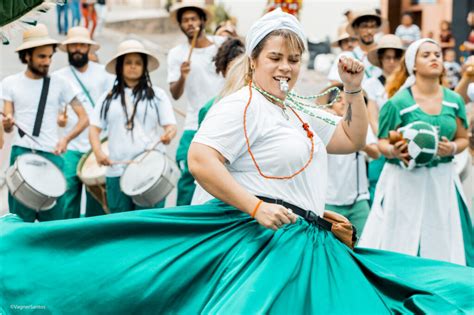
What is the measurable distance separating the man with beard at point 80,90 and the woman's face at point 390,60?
8.90ft

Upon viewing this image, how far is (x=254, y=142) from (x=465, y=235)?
12.5ft

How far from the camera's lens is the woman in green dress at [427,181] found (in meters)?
7.85

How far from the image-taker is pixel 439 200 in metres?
7.93

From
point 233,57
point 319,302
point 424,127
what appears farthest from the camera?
point 233,57

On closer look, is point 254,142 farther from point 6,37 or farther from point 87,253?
point 6,37

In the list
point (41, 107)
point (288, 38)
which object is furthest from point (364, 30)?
point (288, 38)

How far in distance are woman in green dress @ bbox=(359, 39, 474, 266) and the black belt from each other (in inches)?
128

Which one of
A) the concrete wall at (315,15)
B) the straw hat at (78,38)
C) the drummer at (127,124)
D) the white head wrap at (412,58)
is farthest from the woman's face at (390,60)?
the concrete wall at (315,15)

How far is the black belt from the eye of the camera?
4527 mm

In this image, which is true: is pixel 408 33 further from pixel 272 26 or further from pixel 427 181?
pixel 272 26

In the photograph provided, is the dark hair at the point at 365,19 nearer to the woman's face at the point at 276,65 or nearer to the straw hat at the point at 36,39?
the straw hat at the point at 36,39

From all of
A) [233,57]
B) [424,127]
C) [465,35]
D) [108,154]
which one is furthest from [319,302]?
[465,35]

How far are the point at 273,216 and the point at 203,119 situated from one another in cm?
249

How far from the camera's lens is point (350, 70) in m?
4.83
